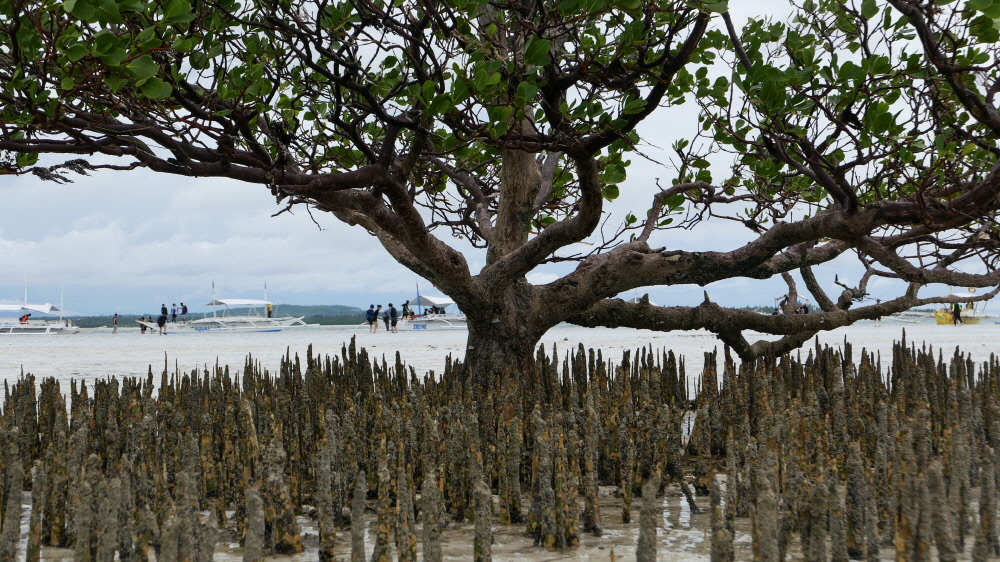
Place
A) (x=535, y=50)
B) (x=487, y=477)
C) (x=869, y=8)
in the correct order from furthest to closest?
(x=869, y=8)
(x=487, y=477)
(x=535, y=50)

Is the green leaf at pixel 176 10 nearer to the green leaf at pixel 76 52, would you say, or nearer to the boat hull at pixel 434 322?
A: the green leaf at pixel 76 52

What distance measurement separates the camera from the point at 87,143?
3648 millimetres

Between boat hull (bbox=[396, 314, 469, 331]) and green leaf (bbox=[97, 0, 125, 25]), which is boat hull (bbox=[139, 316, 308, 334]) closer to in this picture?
boat hull (bbox=[396, 314, 469, 331])

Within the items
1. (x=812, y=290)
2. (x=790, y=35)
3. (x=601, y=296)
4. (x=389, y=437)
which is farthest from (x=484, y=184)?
(x=389, y=437)

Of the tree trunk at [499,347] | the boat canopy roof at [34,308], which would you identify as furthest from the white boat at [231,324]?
the tree trunk at [499,347]

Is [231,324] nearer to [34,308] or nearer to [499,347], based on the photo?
[34,308]

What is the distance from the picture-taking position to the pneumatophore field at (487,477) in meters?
2.17

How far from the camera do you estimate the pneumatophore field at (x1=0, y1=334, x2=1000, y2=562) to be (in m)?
2.17

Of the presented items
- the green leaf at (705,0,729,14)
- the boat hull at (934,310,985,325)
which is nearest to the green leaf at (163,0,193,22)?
the green leaf at (705,0,729,14)

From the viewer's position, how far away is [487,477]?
330cm

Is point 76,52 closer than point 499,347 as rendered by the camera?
Yes

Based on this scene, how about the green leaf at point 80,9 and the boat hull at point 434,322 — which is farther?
the boat hull at point 434,322

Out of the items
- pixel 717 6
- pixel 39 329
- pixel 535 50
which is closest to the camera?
pixel 717 6

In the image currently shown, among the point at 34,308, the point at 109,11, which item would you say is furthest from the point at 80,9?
the point at 34,308
